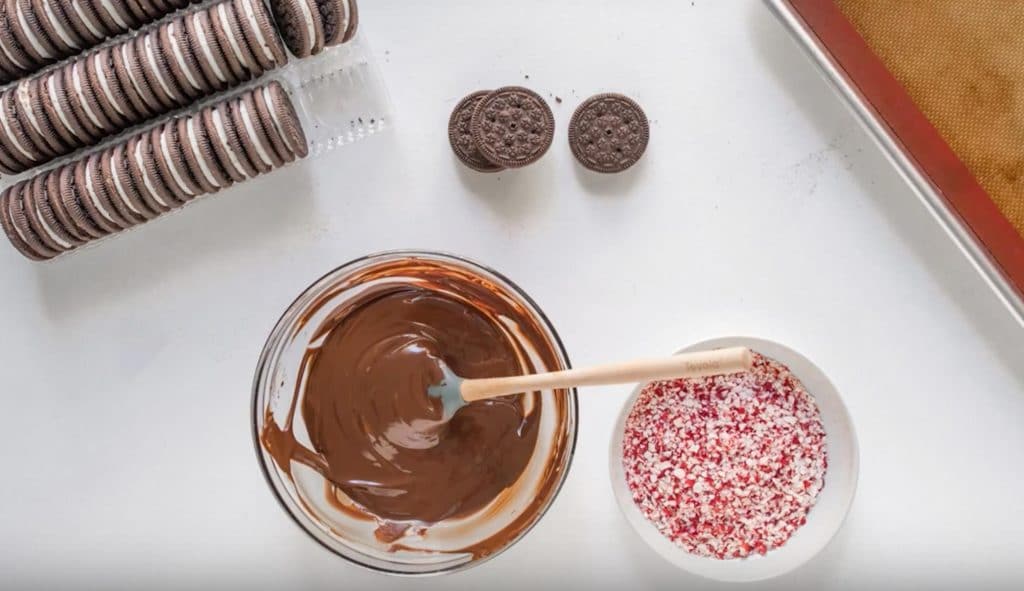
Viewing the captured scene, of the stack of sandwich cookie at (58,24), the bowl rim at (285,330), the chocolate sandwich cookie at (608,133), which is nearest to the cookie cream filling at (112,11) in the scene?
the stack of sandwich cookie at (58,24)

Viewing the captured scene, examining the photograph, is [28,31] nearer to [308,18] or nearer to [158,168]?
[158,168]

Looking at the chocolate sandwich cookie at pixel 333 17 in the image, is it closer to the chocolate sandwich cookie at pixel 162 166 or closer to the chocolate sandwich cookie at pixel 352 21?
the chocolate sandwich cookie at pixel 352 21

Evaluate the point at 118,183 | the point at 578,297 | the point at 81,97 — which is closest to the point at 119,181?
the point at 118,183

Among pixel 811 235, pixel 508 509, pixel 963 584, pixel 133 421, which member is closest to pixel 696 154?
pixel 811 235

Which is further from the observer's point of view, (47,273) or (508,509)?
(47,273)

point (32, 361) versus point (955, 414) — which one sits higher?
point (32, 361)

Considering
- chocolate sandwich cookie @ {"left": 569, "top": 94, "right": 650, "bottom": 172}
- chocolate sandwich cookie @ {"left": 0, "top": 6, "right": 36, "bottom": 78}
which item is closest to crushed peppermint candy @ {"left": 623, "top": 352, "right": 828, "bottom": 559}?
chocolate sandwich cookie @ {"left": 569, "top": 94, "right": 650, "bottom": 172}

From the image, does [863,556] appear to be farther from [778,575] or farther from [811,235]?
[811,235]
